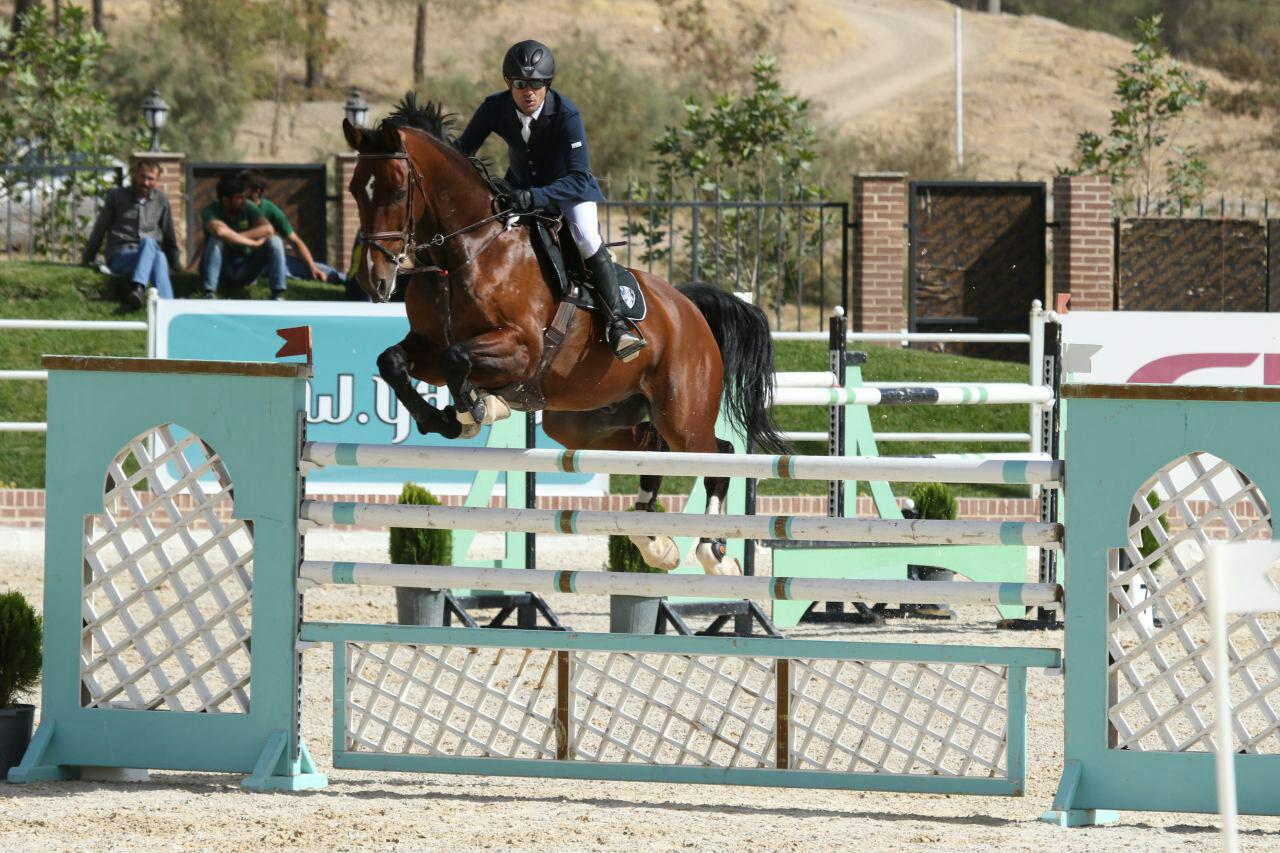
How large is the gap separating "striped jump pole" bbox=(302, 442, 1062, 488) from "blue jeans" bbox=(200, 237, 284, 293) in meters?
8.38

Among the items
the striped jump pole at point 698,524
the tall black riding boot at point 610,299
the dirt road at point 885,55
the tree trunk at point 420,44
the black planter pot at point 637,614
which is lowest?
the black planter pot at point 637,614

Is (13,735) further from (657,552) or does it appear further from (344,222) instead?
(344,222)

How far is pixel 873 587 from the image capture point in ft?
15.6

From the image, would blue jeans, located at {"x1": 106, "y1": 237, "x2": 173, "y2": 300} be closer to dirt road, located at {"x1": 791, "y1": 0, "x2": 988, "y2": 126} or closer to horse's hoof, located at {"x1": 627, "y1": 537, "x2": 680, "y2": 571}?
horse's hoof, located at {"x1": 627, "y1": 537, "x2": 680, "y2": 571}

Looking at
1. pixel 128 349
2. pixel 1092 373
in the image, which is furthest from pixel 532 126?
pixel 128 349

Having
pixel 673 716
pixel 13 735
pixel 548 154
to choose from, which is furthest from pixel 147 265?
pixel 673 716

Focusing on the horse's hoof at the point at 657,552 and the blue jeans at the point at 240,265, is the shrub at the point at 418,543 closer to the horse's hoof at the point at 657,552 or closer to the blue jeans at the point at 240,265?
the horse's hoof at the point at 657,552

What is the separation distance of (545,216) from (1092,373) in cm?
572

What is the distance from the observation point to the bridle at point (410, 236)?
5332mm

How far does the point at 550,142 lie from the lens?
19.6ft

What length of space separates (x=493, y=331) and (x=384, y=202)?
60cm

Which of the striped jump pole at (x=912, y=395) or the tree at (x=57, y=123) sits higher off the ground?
the tree at (x=57, y=123)

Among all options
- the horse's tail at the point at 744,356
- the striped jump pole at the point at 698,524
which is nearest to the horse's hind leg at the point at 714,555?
the horse's tail at the point at 744,356

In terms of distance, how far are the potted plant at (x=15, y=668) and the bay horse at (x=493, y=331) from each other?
1.32 metres
